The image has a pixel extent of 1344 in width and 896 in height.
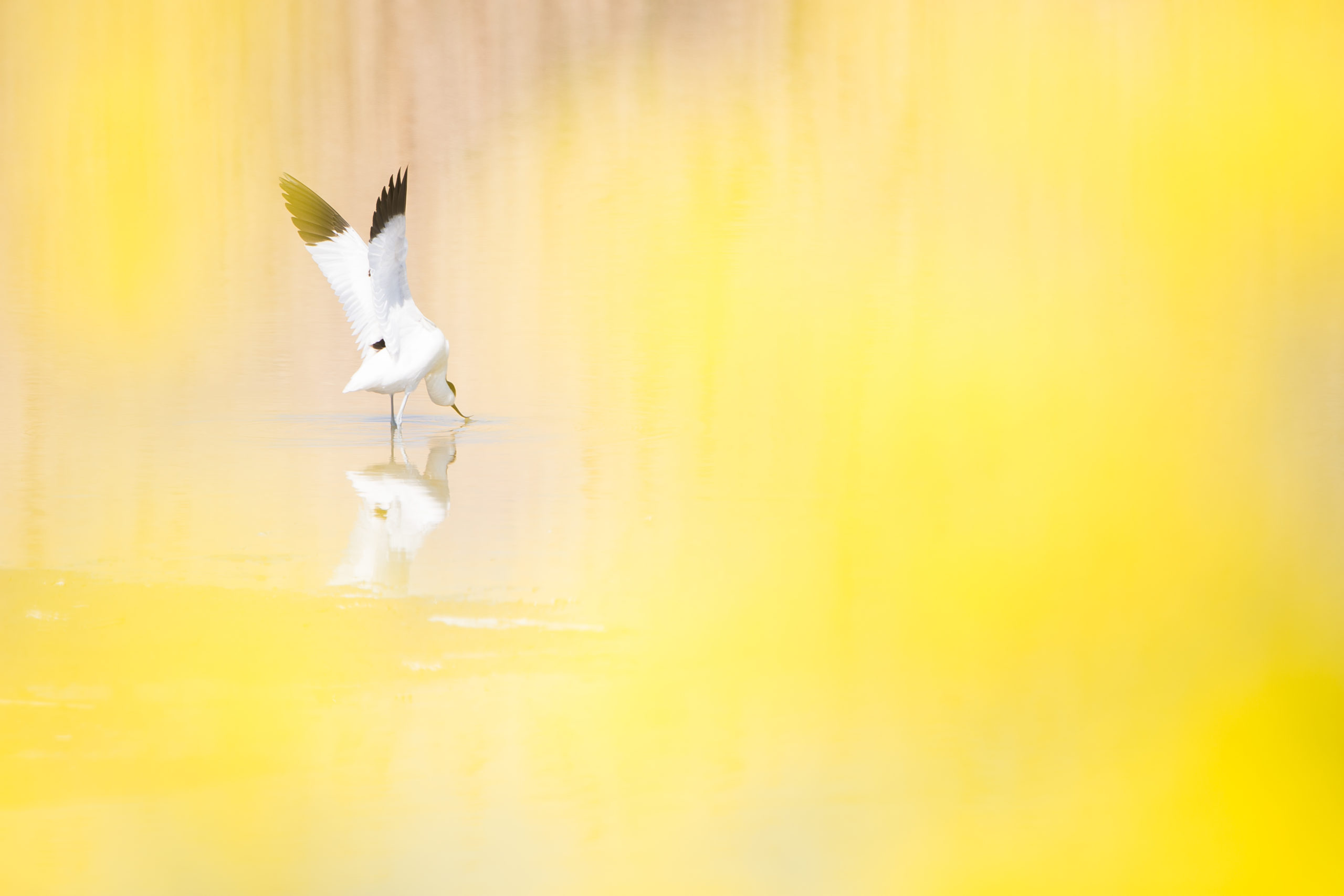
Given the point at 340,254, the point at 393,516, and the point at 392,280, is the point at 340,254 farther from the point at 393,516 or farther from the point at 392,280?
the point at 393,516

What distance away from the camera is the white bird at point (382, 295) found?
2454mm

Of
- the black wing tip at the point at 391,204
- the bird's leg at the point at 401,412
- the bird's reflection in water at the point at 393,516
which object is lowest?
the bird's reflection in water at the point at 393,516

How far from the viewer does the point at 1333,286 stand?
338cm

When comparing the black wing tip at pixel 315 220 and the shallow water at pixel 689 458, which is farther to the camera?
the black wing tip at pixel 315 220

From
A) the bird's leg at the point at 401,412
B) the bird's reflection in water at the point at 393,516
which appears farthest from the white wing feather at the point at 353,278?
the bird's reflection in water at the point at 393,516

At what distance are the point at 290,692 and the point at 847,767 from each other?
667 mm

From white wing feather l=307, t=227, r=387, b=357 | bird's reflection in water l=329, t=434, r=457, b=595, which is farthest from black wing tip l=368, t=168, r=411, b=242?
bird's reflection in water l=329, t=434, r=457, b=595

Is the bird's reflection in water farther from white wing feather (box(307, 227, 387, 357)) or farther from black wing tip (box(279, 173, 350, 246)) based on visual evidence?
black wing tip (box(279, 173, 350, 246))

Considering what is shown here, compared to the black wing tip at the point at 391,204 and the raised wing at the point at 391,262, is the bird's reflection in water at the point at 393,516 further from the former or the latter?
the black wing tip at the point at 391,204

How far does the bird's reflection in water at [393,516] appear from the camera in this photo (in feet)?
6.33

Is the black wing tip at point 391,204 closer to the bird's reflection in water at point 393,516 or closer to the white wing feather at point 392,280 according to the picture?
the white wing feather at point 392,280

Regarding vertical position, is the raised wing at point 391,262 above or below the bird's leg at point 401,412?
above

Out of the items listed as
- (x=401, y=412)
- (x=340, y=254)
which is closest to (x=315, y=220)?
(x=340, y=254)

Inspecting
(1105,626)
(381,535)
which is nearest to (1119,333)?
(1105,626)
